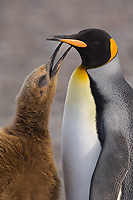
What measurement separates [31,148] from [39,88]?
0.21m

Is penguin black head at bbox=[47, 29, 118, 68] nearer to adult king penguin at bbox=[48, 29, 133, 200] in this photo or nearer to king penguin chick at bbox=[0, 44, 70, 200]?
adult king penguin at bbox=[48, 29, 133, 200]

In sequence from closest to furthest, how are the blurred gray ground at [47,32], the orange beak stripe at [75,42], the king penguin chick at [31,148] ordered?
the king penguin chick at [31,148] → the orange beak stripe at [75,42] → the blurred gray ground at [47,32]


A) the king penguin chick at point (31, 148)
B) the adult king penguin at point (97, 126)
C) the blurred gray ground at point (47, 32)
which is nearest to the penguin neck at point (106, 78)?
the adult king penguin at point (97, 126)

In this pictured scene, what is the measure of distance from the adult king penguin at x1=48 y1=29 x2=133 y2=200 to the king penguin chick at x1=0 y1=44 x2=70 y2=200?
0.08m

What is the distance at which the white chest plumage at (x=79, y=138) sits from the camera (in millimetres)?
1484

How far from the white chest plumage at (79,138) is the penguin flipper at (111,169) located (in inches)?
2.6

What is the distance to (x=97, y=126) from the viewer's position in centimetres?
147

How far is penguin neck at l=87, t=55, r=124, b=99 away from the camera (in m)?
1.48

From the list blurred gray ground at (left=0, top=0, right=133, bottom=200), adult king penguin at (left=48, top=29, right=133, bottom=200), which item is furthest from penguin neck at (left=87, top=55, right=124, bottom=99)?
blurred gray ground at (left=0, top=0, right=133, bottom=200)

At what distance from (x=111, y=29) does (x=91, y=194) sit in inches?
166

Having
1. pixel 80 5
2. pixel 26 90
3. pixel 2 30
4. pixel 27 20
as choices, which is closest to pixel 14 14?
pixel 27 20

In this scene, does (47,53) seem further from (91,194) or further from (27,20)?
(91,194)

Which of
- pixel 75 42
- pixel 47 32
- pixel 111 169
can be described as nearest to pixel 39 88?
pixel 75 42

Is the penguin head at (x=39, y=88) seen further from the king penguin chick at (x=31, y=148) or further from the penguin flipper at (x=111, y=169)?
the penguin flipper at (x=111, y=169)
